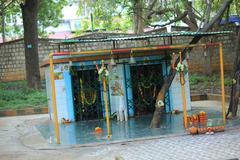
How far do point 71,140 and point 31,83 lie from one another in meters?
10.4

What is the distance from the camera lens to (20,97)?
59.3ft

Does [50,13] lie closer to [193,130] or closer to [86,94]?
[86,94]

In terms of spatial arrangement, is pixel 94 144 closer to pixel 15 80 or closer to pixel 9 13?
pixel 15 80

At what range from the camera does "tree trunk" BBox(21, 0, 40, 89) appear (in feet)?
63.9

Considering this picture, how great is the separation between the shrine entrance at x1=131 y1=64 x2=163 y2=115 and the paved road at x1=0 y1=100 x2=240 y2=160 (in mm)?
4049

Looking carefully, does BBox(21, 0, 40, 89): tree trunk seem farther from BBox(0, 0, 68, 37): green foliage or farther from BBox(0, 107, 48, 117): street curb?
BBox(0, 0, 68, 37): green foliage

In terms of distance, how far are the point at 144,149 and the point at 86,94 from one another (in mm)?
4919

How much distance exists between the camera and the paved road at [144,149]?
7570 millimetres

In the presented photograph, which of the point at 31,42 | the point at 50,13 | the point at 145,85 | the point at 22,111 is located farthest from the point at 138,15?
the point at 50,13

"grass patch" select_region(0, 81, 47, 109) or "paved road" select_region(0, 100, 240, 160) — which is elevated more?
"grass patch" select_region(0, 81, 47, 109)

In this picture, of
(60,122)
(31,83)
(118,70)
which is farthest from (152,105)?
(31,83)

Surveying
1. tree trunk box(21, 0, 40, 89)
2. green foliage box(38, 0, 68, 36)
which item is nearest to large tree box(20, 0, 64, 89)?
tree trunk box(21, 0, 40, 89)

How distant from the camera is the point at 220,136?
29.4 feet

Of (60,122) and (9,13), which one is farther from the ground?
(9,13)
